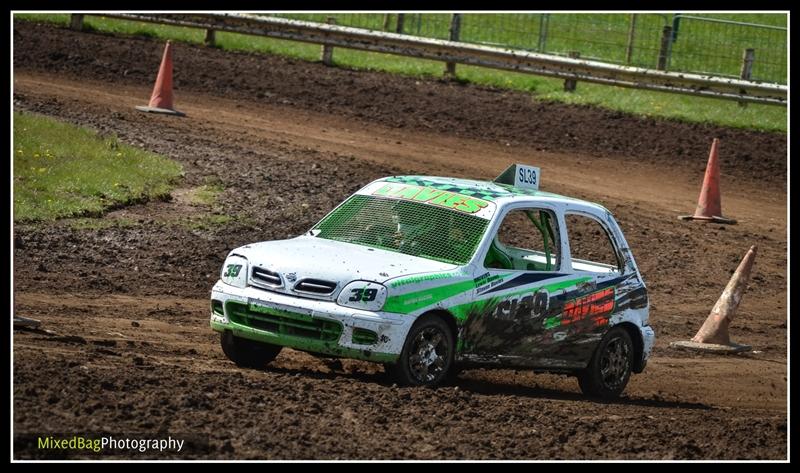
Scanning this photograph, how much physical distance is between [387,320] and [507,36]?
68.2ft

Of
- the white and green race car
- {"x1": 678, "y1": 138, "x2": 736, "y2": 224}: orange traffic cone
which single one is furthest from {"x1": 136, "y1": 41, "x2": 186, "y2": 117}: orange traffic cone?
the white and green race car

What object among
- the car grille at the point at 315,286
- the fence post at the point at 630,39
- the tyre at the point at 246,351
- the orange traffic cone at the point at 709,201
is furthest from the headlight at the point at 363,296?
the fence post at the point at 630,39

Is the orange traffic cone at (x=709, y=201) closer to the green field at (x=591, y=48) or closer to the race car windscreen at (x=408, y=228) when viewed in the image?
the green field at (x=591, y=48)

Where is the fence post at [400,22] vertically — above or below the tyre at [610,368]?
above

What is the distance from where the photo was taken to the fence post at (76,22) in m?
26.6

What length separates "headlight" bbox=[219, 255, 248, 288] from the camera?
384 inches

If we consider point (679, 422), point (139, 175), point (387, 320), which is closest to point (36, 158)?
point (139, 175)

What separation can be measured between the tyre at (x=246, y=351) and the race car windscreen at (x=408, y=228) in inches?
39.4

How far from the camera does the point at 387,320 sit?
9227mm

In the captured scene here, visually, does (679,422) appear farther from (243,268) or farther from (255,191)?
(255,191)

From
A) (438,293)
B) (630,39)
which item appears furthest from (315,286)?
(630,39)

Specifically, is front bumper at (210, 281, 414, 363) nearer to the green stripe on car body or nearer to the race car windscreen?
the green stripe on car body

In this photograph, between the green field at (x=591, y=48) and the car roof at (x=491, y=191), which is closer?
the car roof at (x=491, y=191)

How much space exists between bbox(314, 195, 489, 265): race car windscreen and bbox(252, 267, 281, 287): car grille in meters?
0.97
